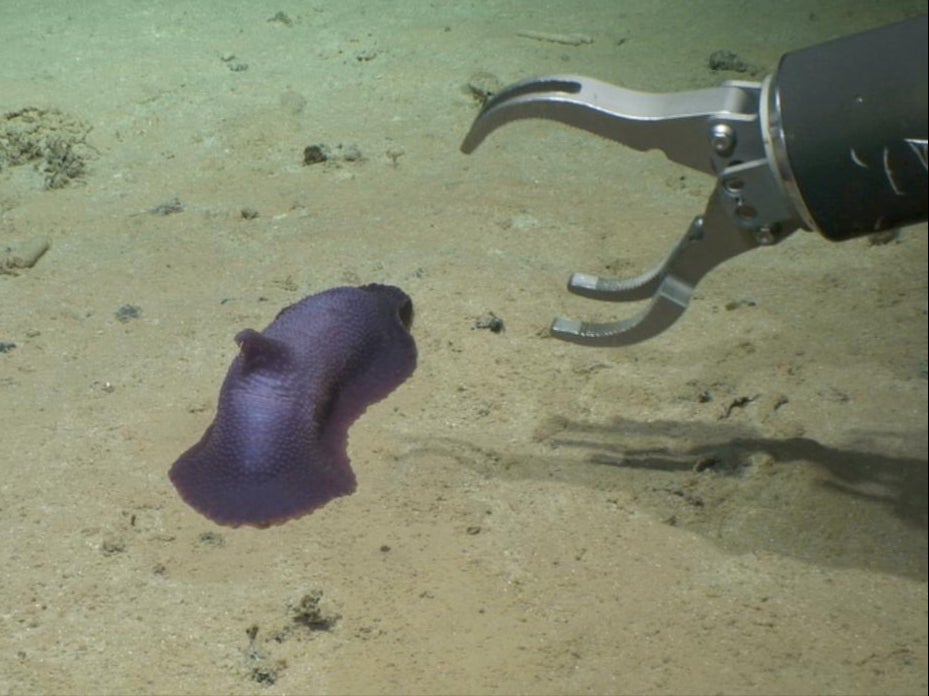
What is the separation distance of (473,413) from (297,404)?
0.83 feet

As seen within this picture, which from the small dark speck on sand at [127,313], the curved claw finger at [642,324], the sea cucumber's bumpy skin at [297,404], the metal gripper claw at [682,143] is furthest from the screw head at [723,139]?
the small dark speck on sand at [127,313]

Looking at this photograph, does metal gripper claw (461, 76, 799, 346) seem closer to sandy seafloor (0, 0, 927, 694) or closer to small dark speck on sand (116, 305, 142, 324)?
sandy seafloor (0, 0, 927, 694)

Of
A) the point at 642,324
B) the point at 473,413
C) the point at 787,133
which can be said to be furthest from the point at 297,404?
the point at 787,133

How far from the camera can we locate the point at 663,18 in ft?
7.19

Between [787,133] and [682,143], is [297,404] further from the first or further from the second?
[787,133]

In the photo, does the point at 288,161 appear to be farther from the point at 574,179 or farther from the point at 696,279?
the point at 696,279

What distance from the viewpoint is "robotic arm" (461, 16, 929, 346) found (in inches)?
31.8

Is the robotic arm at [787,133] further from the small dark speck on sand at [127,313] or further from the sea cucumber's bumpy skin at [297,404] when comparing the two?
the small dark speck on sand at [127,313]

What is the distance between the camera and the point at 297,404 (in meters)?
1.62

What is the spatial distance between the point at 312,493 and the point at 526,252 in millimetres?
656

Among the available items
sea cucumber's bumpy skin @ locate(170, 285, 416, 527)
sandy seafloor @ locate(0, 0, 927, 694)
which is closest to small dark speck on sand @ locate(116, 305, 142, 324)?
A: sandy seafloor @ locate(0, 0, 927, 694)

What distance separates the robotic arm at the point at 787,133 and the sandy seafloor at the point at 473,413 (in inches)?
2.3

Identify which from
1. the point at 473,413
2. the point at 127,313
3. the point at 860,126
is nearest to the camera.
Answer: the point at 860,126

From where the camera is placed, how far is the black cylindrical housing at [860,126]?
2.62 ft
